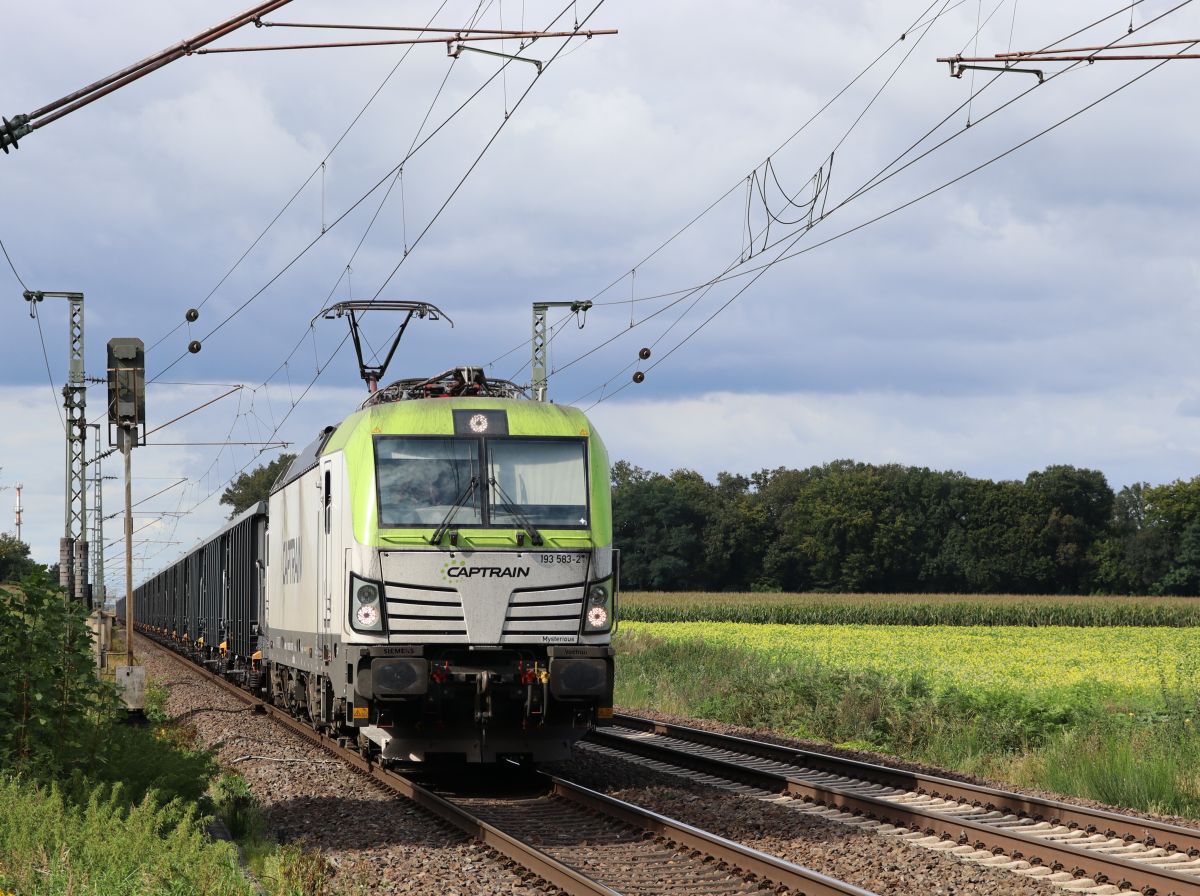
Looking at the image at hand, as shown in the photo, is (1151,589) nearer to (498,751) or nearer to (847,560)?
(847,560)

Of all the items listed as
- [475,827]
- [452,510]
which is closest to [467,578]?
[452,510]

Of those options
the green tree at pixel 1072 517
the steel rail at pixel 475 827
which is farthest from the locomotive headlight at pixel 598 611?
the green tree at pixel 1072 517

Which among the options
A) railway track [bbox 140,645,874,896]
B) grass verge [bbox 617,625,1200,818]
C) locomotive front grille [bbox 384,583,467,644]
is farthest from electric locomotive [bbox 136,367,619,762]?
grass verge [bbox 617,625,1200,818]

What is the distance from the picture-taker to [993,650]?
138ft

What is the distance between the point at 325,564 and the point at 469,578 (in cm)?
213

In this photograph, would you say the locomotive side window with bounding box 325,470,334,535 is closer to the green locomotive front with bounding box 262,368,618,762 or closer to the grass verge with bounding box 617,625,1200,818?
the green locomotive front with bounding box 262,368,618,762

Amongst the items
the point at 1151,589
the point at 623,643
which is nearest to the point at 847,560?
the point at 1151,589

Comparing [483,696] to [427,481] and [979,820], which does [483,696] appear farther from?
[979,820]

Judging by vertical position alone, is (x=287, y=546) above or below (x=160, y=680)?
above

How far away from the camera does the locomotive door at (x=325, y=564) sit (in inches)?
534

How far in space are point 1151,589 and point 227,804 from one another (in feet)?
329

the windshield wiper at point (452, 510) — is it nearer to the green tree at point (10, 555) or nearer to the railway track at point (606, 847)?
the railway track at point (606, 847)

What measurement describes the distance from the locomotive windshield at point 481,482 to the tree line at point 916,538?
9030 centimetres

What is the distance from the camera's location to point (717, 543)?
4227 inches
